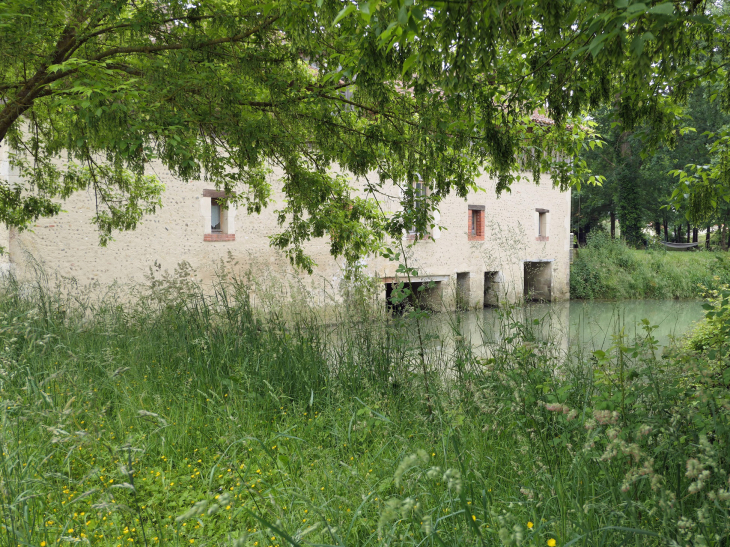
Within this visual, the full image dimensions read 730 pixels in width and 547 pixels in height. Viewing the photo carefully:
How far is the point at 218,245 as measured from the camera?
473 inches

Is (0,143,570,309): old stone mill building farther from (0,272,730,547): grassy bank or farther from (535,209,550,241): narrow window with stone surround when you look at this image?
(0,272,730,547): grassy bank

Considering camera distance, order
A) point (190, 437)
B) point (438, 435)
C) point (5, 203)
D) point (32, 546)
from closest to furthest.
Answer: point (32, 546) → point (438, 435) → point (190, 437) → point (5, 203)

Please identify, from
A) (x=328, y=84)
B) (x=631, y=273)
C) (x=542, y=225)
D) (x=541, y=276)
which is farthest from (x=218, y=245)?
(x=631, y=273)

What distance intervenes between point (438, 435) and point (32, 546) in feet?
6.06

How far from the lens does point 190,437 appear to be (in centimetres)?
306

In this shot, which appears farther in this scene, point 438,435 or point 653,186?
point 653,186

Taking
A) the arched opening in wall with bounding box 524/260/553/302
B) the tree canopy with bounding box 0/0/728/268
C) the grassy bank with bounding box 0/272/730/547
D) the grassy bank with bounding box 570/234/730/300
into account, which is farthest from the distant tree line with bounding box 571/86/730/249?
the grassy bank with bounding box 0/272/730/547

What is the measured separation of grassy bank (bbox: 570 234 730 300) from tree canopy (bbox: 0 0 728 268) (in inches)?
644

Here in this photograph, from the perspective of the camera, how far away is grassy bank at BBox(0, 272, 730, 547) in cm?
175

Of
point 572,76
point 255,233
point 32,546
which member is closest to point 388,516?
point 32,546

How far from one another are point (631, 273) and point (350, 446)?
68.5 feet

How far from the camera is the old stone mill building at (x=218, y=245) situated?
31.4 ft

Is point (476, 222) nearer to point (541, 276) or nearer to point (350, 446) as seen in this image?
point (541, 276)

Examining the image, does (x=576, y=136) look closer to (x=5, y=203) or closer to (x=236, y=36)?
(x=236, y=36)
